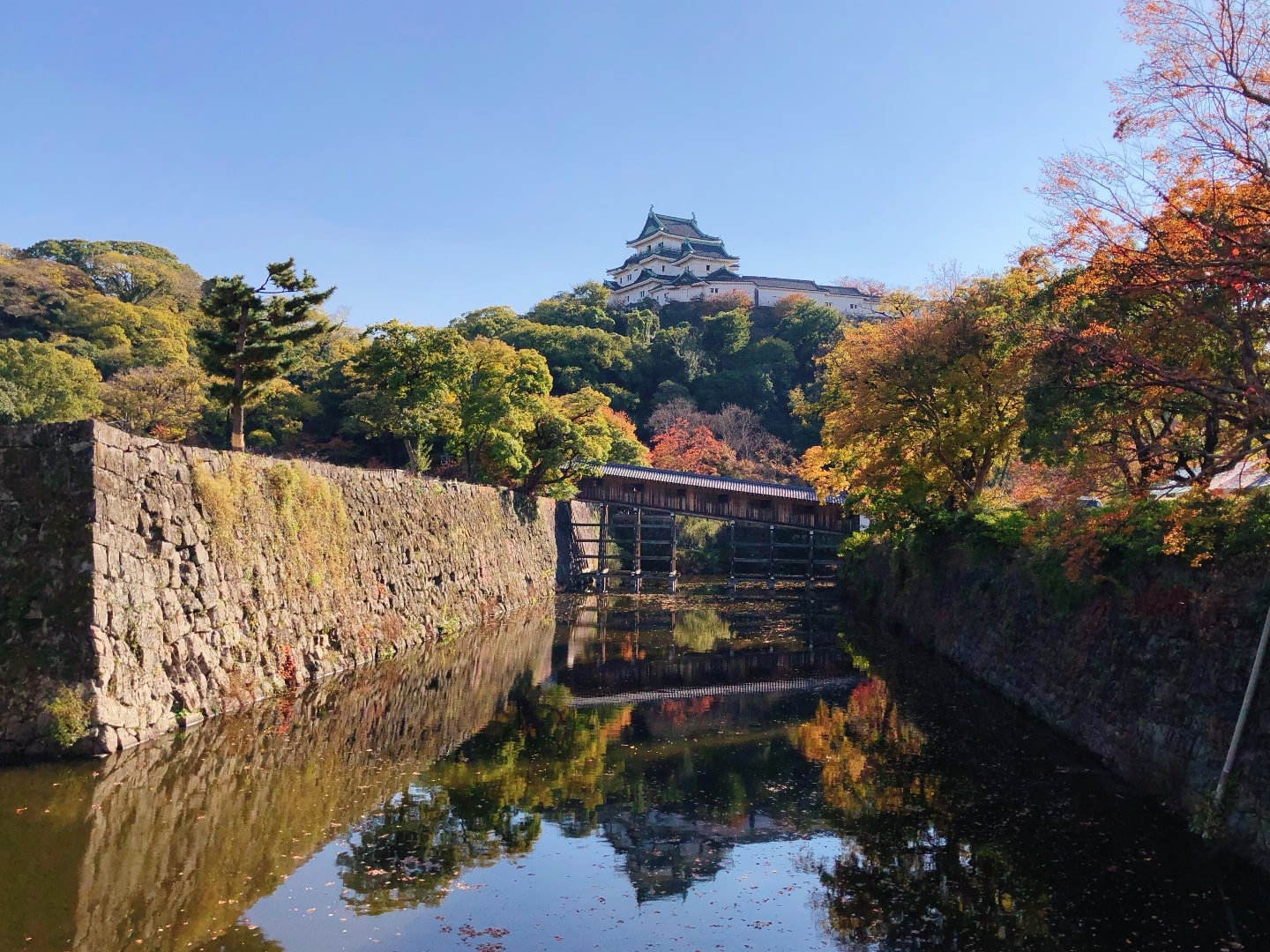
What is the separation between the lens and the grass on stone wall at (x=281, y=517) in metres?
11.8

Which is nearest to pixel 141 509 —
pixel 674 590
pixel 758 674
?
pixel 758 674

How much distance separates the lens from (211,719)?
10.7 metres

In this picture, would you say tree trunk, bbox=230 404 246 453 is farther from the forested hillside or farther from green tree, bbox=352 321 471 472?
green tree, bbox=352 321 471 472

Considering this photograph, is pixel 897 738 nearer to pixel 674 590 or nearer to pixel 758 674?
pixel 758 674

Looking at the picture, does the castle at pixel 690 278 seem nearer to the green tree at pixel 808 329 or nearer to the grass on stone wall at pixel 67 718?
the green tree at pixel 808 329

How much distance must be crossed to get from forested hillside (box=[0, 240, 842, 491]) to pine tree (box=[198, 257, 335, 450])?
97 millimetres

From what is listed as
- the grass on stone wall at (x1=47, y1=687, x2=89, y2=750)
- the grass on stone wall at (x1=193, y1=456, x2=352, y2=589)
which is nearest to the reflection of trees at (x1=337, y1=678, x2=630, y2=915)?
the grass on stone wall at (x1=47, y1=687, x2=89, y2=750)

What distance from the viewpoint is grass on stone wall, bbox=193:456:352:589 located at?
1184 cm

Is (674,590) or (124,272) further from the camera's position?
(124,272)

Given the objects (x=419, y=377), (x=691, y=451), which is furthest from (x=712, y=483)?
(x=419, y=377)

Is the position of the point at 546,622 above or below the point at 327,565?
below

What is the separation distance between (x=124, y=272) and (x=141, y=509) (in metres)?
41.4

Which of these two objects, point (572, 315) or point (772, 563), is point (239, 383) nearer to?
point (772, 563)

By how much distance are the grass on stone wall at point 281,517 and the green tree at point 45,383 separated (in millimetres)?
17073
